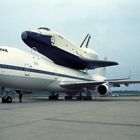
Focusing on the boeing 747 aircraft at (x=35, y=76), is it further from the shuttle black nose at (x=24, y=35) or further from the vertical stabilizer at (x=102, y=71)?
the vertical stabilizer at (x=102, y=71)

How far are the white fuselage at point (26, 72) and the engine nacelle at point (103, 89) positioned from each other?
3.70 m

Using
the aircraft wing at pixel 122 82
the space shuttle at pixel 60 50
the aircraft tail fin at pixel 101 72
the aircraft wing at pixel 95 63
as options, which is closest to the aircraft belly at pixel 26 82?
the aircraft wing at pixel 122 82

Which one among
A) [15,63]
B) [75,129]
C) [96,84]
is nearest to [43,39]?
[96,84]

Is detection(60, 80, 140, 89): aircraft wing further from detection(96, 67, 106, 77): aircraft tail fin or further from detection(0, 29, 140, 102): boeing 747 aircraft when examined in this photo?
detection(96, 67, 106, 77): aircraft tail fin

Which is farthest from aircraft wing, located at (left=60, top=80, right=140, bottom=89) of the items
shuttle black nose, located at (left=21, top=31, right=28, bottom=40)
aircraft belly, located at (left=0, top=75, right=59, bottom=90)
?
shuttle black nose, located at (left=21, top=31, right=28, bottom=40)

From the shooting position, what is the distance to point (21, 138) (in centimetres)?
741

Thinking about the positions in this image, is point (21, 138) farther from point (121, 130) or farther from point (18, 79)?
Result: point (18, 79)

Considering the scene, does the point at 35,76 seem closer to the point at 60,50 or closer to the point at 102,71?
the point at 60,50

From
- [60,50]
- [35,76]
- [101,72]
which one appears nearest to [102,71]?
[101,72]

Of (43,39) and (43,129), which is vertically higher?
(43,39)

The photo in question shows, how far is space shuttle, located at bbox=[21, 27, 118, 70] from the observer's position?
3692cm

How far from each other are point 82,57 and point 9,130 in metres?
33.5

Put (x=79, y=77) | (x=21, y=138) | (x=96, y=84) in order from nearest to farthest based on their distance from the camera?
(x=21, y=138) → (x=96, y=84) → (x=79, y=77)

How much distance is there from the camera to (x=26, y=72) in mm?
26500
